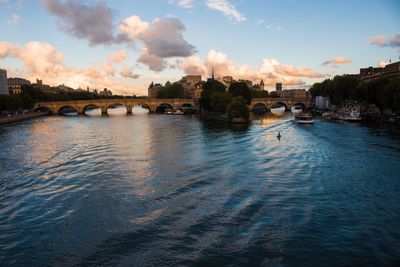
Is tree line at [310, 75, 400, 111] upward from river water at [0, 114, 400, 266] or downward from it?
upward

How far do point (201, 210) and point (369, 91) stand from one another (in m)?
57.9

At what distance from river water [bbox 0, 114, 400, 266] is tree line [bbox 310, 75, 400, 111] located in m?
27.0

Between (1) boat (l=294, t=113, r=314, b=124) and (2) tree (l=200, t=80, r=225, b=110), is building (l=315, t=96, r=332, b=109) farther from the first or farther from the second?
(1) boat (l=294, t=113, r=314, b=124)

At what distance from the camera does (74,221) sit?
15.5 m

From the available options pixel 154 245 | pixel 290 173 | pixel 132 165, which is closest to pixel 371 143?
pixel 290 173

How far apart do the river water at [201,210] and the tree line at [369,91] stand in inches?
1061

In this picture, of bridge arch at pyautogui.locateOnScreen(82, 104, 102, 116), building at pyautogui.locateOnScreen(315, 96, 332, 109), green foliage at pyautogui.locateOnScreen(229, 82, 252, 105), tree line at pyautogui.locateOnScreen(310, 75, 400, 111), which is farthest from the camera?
bridge arch at pyautogui.locateOnScreen(82, 104, 102, 116)

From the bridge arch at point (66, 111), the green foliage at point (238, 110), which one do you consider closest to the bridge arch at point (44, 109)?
the bridge arch at point (66, 111)

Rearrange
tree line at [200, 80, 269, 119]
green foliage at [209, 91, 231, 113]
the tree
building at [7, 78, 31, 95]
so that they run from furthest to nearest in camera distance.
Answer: building at [7, 78, 31, 95] < the tree < green foliage at [209, 91, 231, 113] < tree line at [200, 80, 269, 119]

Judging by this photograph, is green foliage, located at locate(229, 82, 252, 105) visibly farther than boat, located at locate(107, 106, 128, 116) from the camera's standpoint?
No

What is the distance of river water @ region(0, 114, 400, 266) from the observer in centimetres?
1249

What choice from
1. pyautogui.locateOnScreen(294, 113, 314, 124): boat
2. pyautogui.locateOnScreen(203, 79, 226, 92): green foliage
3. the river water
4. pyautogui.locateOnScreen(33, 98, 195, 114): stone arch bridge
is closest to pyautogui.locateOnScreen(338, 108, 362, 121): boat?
pyautogui.locateOnScreen(294, 113, 314, 124): boat

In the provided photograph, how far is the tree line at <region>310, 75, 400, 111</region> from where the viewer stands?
54731 mm

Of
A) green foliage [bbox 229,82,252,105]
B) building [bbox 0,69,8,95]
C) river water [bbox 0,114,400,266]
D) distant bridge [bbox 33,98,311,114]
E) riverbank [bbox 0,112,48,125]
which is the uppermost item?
building [bbox 0,69,8,95]
